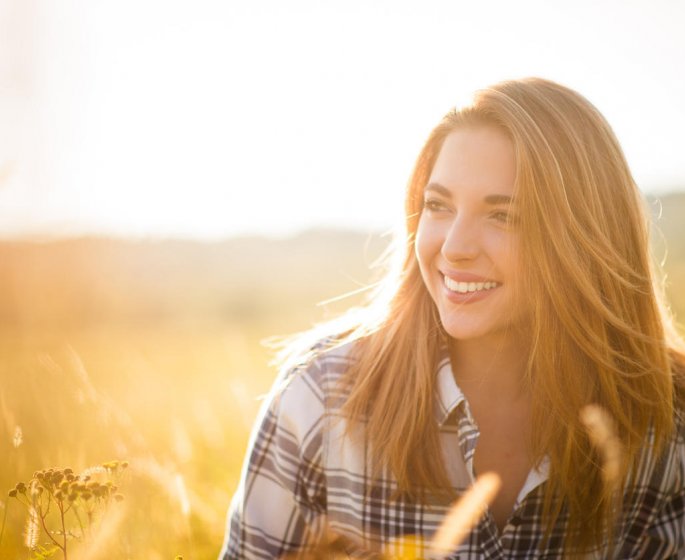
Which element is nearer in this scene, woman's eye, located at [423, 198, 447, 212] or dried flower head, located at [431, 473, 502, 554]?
dried flower head, located at [431, 473, 502, 554]

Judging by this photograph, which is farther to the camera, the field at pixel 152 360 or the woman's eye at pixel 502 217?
the woman's eye at pixel 502 217

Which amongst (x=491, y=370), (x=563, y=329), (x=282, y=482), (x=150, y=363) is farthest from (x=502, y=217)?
(x=150, y=363)

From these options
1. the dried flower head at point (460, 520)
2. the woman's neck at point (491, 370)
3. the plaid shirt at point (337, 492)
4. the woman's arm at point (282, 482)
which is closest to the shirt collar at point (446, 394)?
the plaid shirt at point (337, 492)

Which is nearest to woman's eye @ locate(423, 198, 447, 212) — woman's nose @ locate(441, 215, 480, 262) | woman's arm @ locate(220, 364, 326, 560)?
woman's nose @ locate(441, 215, 480, 262)

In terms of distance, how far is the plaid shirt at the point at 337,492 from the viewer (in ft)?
8.60

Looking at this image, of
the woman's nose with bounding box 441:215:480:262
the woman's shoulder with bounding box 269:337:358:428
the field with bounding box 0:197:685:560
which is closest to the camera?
the field with bounding box 0:197:685:560

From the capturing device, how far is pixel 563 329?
109 inches

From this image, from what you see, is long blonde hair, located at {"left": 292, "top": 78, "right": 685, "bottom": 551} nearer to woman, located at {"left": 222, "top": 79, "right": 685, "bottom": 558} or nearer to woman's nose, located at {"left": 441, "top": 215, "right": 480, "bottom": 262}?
woman, located at {"left": 222, "top": 79, "right": 685, "bottom": 558}

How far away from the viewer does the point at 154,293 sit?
11.4 meters

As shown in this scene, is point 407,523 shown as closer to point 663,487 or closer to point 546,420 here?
point 546,420

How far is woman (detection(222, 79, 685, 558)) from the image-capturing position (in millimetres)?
2605

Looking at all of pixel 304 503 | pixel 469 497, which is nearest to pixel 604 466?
pixel 469 497

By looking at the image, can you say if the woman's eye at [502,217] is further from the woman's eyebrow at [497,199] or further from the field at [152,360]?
the field at [152,360]

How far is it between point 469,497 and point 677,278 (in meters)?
Result: 7.63
